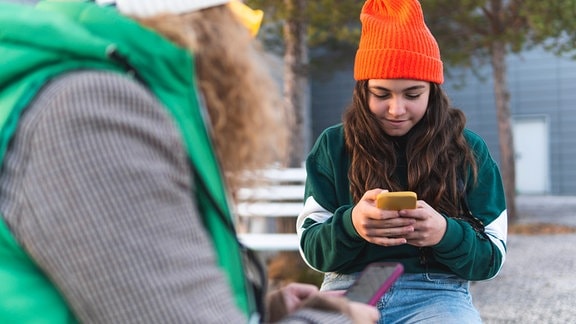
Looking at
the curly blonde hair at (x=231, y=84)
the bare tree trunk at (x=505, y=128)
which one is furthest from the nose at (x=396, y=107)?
the bare tree trunk at (x=505, y=128)

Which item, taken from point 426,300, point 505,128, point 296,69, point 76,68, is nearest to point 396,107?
point 426,300

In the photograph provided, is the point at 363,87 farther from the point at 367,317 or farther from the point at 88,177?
the point at 88,177

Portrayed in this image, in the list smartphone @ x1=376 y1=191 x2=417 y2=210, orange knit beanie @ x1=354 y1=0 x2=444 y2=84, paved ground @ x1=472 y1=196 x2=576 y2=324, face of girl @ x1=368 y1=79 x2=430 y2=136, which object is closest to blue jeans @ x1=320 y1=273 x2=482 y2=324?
smartphone @ x1=376 y1=191 x2=417 y2=210

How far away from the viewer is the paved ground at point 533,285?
17.3 ft

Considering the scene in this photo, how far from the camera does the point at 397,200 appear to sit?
1.94 metres

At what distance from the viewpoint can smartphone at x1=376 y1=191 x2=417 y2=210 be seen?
76.0 inches

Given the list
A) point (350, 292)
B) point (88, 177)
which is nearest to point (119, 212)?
point (88, 177)

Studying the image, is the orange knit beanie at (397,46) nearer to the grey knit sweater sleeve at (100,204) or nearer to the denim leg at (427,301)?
the denim leg at (427,301)

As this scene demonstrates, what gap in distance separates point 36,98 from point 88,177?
151 mm

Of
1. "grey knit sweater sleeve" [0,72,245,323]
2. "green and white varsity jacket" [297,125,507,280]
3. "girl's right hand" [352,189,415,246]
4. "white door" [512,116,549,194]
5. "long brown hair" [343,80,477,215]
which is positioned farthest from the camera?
"white door" [512,116,549,194]

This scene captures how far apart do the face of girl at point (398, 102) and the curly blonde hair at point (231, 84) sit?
1117mm

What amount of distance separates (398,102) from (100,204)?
157cm

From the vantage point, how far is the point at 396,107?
2320 mm

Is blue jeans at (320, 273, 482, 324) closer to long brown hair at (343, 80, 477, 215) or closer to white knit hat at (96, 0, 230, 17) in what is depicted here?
long brown hair at (343, 80, 477, 215)
